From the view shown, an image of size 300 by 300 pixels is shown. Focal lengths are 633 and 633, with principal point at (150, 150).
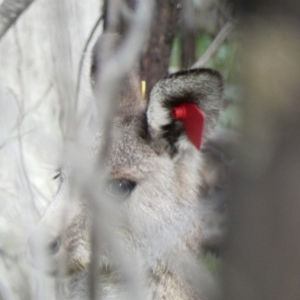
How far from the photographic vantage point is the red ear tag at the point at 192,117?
1.55 metres

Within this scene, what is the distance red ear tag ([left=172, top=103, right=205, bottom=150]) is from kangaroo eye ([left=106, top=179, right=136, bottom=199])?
0.70ft

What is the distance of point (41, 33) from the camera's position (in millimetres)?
2812

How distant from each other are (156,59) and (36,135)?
69cm

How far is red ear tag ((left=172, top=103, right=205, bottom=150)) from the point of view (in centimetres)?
155

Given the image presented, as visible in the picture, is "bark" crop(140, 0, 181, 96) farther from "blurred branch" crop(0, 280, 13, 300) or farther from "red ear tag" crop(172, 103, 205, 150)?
"blurred branch" crop(0, 280, 13, 300)

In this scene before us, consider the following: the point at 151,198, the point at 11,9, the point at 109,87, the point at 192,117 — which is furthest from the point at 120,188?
the point at 109,87

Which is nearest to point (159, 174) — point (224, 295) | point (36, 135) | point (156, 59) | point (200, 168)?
point (200, 168)

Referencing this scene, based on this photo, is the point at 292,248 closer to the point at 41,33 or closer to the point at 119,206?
the point at 119,206

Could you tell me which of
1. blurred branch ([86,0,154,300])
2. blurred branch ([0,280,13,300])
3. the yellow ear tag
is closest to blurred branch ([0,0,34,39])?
the yellow ear tag

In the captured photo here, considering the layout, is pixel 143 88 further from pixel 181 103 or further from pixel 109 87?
pixel 109 87

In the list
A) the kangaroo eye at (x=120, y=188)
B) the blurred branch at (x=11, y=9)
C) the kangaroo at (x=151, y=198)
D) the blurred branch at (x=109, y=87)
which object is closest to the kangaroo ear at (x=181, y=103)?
the kangaroo at (x=151, y=198)

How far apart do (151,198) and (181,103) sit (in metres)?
0.28

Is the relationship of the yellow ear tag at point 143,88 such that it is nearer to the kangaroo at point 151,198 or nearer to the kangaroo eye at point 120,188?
the kangaroo at point 151,198

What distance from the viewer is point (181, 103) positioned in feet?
5.10
